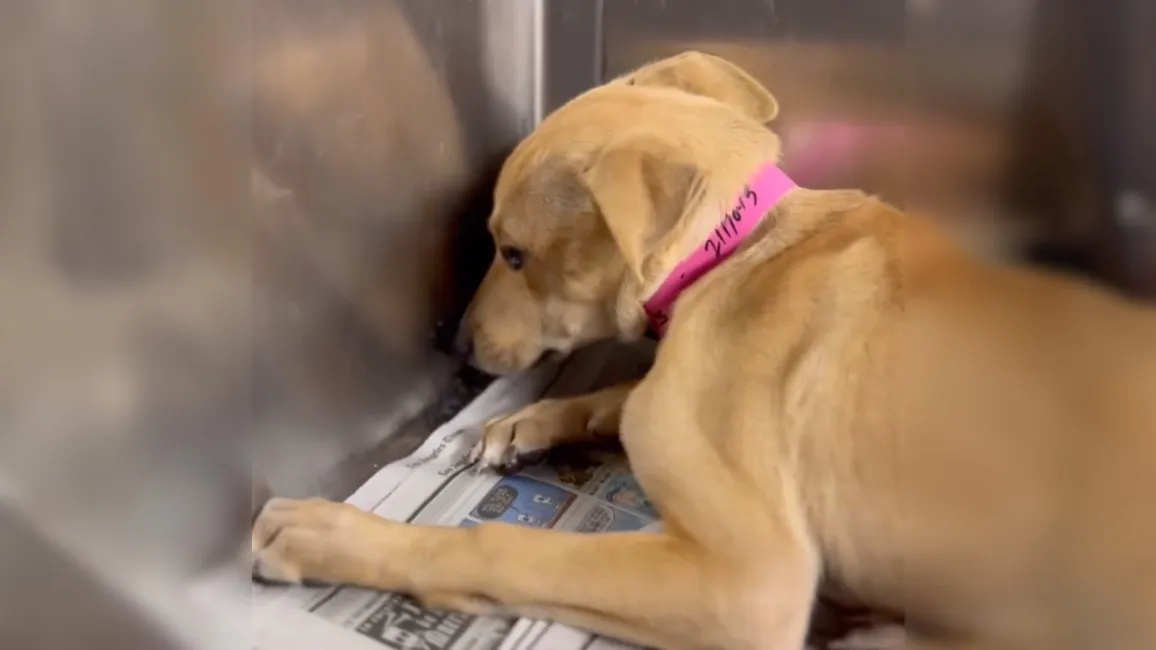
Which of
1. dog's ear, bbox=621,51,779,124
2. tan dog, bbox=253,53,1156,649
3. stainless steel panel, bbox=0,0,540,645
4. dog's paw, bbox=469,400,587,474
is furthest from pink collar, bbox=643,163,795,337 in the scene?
stainless steel panel, bbox=0,0,540,645

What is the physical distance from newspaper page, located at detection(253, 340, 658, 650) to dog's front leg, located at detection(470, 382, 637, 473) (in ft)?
0.07

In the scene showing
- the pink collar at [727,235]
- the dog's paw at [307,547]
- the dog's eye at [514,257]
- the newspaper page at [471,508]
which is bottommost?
the newspaper page at [471,508]

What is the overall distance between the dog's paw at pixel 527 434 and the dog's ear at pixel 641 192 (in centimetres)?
39

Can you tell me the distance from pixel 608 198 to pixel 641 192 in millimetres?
36

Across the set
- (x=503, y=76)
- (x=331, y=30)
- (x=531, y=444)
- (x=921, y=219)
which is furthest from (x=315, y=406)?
(x=921, y=219)

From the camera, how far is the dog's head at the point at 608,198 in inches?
42.2

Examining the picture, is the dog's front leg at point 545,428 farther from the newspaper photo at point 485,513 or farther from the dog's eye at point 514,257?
the dog's eye at point 514,257

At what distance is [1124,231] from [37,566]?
82 cm

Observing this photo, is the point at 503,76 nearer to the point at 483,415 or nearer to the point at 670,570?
the point at 483,415

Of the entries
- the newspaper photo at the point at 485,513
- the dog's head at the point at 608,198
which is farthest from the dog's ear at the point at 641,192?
the newspaper photo at the point at 485,513

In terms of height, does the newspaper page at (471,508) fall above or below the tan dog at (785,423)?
below

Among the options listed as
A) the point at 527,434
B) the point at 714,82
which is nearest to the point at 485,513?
the point at 527,434

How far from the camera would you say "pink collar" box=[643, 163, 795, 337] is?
1.18m

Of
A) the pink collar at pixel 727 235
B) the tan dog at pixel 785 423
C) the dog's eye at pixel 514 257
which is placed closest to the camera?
the tan dog at pixel 785 423
